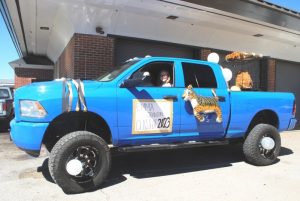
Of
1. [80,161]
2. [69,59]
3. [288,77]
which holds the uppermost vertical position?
[69,59]

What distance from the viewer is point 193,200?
517 centimetres

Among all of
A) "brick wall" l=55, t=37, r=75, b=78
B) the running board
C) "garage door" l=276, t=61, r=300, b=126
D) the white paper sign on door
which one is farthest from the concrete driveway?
"garage door" l=276, t=61, r=300, b=126

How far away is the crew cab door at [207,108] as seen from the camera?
658 cm

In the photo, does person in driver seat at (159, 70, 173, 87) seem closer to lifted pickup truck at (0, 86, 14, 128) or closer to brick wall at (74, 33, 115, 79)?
brick wall at (74, 33, 115, 79)

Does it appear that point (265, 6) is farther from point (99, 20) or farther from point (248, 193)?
point (248, 193)

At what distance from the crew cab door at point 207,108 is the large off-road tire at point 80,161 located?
170 cm

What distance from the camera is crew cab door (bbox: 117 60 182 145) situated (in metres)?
5.93

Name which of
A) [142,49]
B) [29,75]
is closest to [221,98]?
[142,49]

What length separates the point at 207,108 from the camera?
6715mm

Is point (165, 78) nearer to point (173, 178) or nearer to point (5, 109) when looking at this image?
point (173, 178)

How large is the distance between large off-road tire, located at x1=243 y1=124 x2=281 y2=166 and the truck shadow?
523 mm

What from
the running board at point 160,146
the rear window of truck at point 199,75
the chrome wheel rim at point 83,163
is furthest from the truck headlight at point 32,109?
the rear window of truck at point 199,75

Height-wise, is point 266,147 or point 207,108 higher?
point 207,108

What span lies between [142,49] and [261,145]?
5103 millimetres
